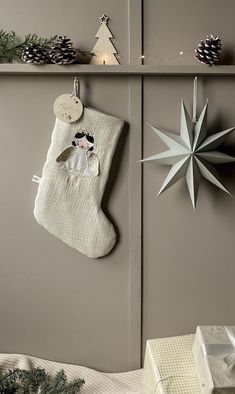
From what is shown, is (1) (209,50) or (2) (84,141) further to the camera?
(2) (84,141)

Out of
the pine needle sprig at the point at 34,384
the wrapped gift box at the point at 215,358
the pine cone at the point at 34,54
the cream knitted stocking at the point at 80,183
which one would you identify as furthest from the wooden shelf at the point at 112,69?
the pine needle sprig at the point at 34,384

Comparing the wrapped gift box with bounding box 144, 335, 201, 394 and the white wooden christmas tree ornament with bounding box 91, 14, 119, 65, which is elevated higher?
the white wooden christmas tree ornament with bounding box 91, 14, 119, 65

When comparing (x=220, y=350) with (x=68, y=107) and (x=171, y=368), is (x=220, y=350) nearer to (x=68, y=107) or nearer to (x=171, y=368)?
(x=171, y=368)

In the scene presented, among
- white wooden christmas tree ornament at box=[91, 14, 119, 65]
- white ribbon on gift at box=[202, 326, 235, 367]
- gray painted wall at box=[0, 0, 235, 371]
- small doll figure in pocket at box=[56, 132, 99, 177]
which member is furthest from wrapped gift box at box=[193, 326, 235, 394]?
white wooden christmas tree ornament at box=[91, 14, 119, 65]

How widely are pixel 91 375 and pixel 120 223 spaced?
543mm

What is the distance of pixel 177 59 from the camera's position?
131cm

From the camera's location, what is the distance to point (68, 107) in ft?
4.29

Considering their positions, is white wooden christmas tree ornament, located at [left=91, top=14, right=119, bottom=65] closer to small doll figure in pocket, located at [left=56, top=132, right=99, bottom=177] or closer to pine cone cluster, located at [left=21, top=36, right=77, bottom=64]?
pine cone cluster, located at [left=21, top=36, right=77, bottom=64]

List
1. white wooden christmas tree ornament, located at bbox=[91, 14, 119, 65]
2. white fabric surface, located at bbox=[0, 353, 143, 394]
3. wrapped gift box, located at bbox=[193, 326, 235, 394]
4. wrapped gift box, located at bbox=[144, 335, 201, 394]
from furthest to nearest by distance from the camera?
white fabric surface, located at bbox=[0, 353, 143, 394] < white wooden christmas tree ornament, located at bbox=[91, 14, 119, 65] < wrapped gift box, located at bbox=[144, 335, 201, 394] < wrapped gift box, located at bbox=[193, 326, 235, 394]

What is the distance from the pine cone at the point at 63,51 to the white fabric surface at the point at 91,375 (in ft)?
3.30

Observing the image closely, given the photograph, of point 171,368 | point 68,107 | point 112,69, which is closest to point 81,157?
point 68,107

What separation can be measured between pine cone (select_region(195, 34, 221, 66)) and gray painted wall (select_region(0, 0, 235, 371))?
0.21 feet

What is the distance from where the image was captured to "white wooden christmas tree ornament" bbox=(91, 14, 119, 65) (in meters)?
1.29

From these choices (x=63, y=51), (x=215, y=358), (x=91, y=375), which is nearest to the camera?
(x=215, y=358)
